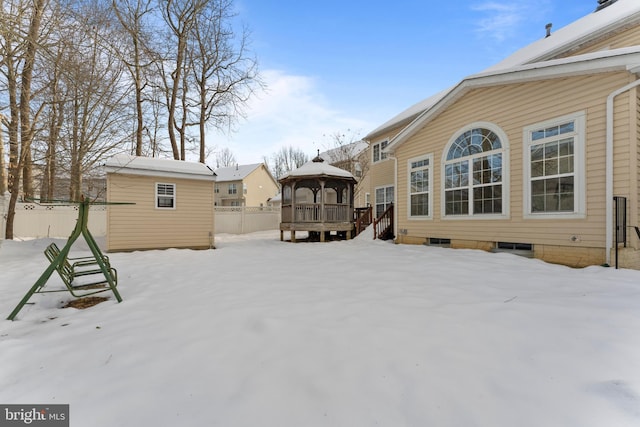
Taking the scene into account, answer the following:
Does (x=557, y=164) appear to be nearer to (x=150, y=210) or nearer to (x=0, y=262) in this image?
(x=150, y=210)

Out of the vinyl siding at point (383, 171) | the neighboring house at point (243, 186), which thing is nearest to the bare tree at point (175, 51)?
the vinyl siding at point (383, 171)

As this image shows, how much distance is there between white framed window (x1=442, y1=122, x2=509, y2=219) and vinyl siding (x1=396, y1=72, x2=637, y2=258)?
157mm

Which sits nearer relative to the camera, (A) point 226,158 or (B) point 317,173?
(B) point 317,173

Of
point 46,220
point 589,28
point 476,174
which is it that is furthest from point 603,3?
point 46,220

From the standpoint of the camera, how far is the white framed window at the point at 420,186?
28.7 ft

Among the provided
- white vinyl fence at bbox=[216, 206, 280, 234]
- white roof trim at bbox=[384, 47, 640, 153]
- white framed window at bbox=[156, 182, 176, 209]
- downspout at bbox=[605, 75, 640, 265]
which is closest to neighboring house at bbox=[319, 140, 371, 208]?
white vinyl fence at bbox=[216, 206, 280, 234]

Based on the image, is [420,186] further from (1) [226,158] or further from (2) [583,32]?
(1) [226,158]

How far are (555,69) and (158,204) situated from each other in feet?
38.2

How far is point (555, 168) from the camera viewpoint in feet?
19.2

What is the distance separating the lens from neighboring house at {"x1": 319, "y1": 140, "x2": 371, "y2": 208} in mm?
23344

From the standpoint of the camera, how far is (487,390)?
187cm

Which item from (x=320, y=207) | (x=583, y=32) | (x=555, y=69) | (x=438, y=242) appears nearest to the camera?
(x=555, y=69)

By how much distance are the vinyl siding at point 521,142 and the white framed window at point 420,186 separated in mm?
198

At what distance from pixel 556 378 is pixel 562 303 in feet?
6.43
